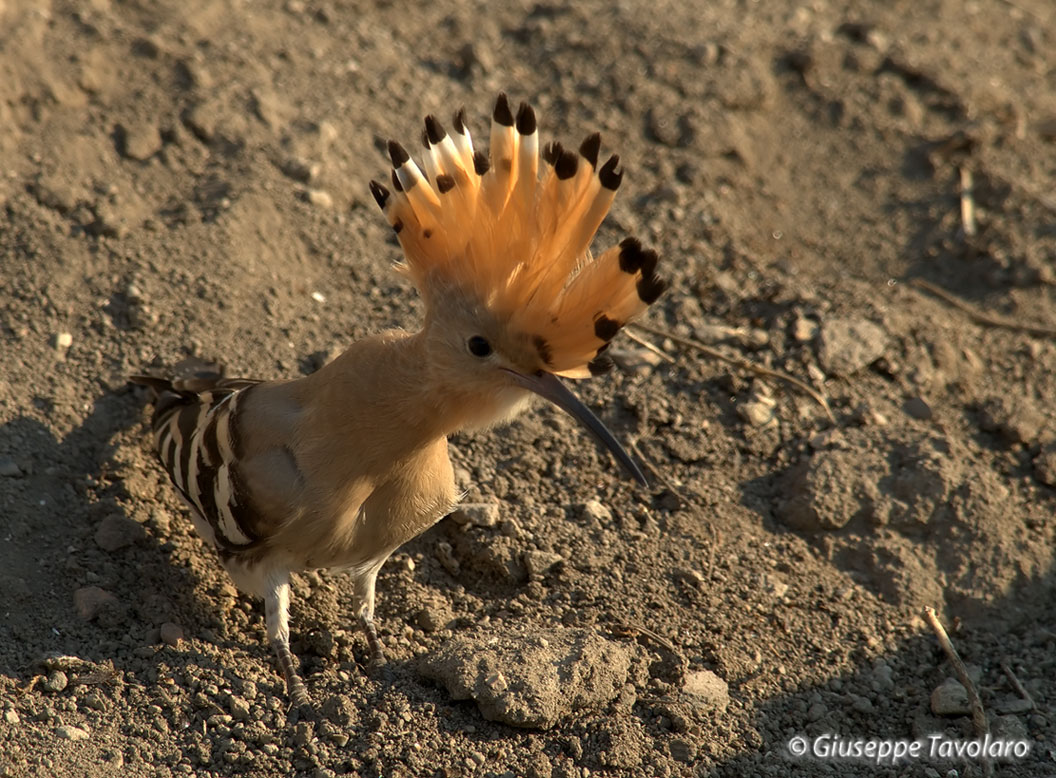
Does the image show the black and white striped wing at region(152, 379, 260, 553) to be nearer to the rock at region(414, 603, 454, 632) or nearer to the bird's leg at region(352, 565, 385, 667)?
the bird's leg at region(352, 565, 385, 667)

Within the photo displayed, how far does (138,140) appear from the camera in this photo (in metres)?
4.65

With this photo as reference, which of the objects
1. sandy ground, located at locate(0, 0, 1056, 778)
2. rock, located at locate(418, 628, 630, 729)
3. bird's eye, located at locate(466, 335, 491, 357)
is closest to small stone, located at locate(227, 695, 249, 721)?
sandy ground, located at locate(0, 0, 1056, 778)

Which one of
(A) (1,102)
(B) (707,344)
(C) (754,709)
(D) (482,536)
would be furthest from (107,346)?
(C) (754,709)

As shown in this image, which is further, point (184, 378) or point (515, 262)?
point (184, 378)

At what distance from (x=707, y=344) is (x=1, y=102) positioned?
2.82m

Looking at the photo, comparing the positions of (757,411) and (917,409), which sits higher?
(917,409)

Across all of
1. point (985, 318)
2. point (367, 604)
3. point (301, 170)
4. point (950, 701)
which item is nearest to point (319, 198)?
point (301, 170)

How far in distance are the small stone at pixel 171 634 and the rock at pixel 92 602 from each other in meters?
0.17

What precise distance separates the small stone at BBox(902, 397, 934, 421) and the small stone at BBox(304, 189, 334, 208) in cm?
233

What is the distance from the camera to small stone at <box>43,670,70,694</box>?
327cm

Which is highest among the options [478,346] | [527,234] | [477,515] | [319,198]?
[319,198]

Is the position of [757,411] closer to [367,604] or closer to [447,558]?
[447,558]

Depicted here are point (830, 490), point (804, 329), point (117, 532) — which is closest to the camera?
point (117, 532)

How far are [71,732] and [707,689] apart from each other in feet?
5.76
